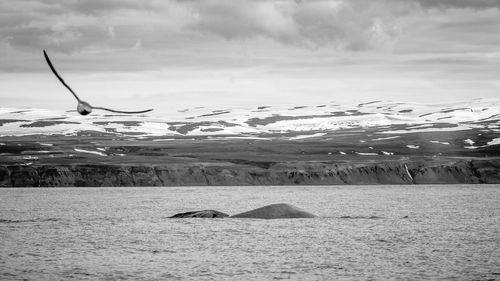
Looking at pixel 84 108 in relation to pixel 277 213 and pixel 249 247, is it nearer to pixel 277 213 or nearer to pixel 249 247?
pixel 249 247

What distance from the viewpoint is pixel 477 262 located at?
3850 centimetres

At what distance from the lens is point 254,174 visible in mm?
152000

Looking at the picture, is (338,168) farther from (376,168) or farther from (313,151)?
(313,151)

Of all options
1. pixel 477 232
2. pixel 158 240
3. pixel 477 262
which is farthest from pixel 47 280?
pixel 477 232

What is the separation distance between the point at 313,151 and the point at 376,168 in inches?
1726

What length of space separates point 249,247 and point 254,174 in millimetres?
107380

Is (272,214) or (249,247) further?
(272,214)

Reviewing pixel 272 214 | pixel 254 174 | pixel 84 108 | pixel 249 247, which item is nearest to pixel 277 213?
pixel 272 214

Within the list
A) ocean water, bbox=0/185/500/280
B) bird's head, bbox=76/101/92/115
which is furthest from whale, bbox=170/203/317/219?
bird's head, bbox=76/101/92/115

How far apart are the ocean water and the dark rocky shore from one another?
69479mm

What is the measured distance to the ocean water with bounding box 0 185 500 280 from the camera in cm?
3534

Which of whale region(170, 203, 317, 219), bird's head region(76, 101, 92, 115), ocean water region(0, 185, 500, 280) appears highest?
bird's head region(76, 101, 92, 115)

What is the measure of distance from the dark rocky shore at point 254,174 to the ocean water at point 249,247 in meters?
69.5

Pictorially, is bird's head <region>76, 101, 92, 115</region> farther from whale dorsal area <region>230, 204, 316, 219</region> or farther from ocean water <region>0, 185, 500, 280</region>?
whale dorsal area <region>230, 204, 316, 219</region>
